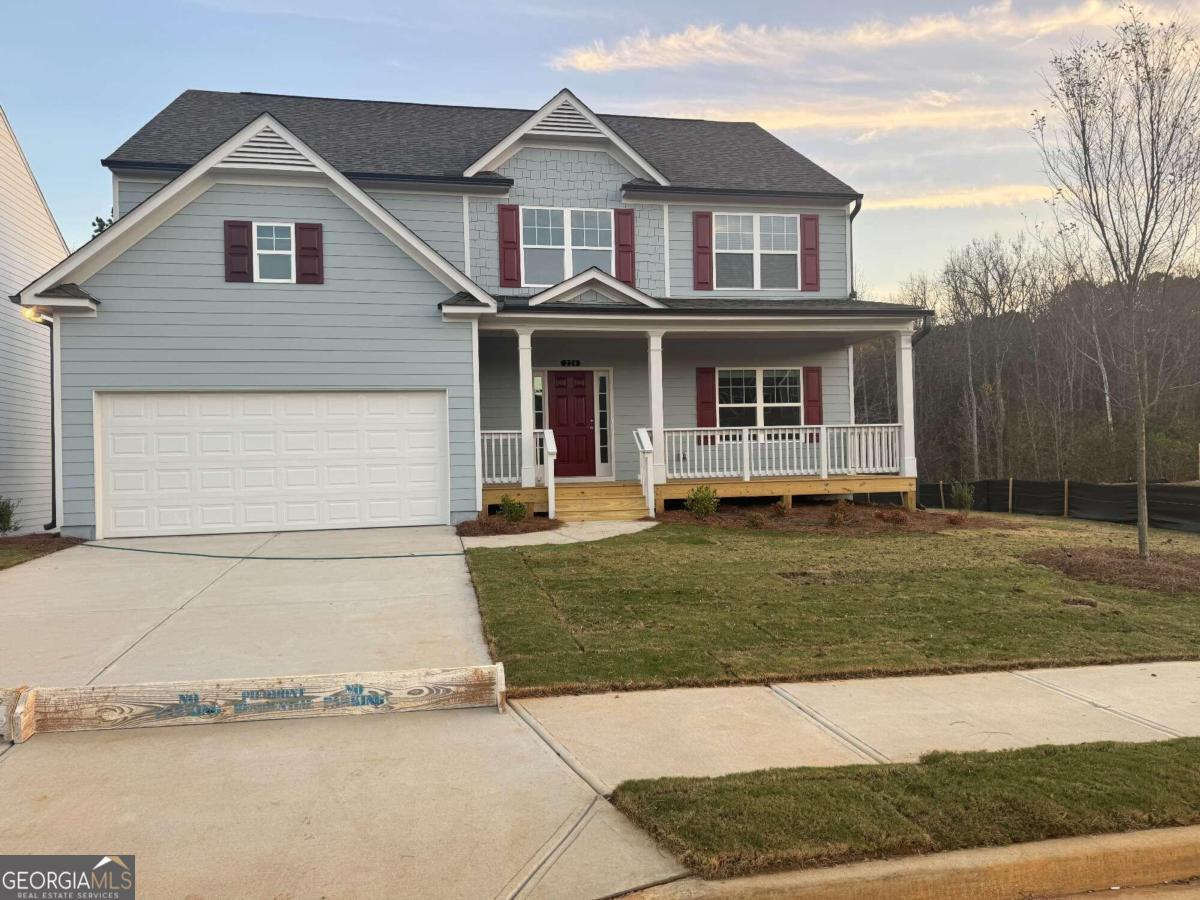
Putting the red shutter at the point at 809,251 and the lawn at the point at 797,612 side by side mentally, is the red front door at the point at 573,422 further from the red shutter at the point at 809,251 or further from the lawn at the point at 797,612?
→ the red shutter at the point at 809,251

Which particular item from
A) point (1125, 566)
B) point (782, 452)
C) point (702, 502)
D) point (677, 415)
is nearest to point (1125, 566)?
point (1125, 566)

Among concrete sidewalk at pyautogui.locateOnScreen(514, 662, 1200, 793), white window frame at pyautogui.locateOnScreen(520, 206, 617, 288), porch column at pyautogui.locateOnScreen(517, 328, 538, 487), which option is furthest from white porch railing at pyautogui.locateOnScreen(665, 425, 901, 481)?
concrete sidewalk at pyautogui.locateOnScreen(514, 662, 1200, 793)

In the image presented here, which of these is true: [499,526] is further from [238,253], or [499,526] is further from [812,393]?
[812,393]

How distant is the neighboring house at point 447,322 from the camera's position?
12.0 metres

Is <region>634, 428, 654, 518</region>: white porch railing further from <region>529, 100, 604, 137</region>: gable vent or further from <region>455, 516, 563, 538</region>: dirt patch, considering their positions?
<region>529, 100, 604, 137</region>: gable vent

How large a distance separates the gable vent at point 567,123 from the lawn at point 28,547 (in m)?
10.9

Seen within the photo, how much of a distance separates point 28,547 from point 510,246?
368 inches

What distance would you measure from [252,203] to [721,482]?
9302 mm

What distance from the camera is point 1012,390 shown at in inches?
1347

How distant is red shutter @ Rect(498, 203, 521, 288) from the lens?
14938 millimetres

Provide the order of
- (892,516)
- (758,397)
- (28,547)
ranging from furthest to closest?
1. (758,397)
2. (892,516)
3. (28,547)

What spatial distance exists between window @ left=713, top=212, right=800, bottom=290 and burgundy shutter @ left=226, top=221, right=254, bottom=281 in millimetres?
8890

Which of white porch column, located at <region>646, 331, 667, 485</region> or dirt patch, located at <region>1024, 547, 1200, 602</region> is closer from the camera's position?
Answer: dirt patch, located at <region>1024, 547, 1200, 602</region>

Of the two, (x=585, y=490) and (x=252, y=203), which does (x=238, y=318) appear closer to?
(x=252, y=203)
